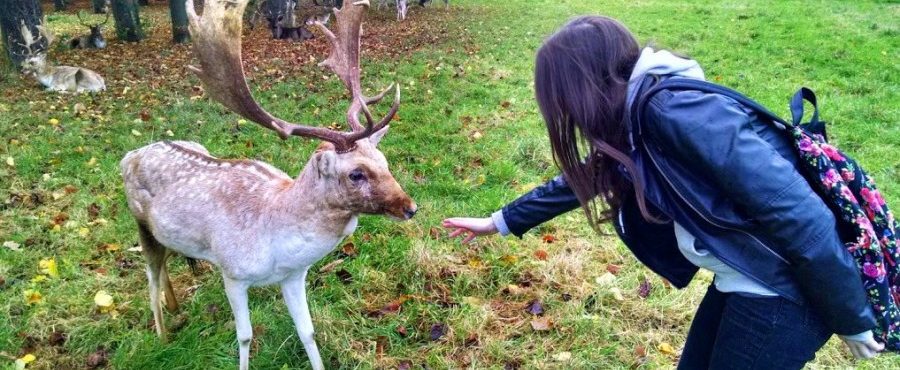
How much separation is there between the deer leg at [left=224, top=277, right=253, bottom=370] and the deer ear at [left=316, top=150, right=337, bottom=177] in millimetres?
741

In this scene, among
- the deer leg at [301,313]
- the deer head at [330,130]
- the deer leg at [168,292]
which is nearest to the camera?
the deer head at [330,130]

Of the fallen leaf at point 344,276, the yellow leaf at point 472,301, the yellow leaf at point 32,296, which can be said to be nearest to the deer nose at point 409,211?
the yellow leaf at point 472,301

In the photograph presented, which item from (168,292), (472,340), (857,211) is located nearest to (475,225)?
(472,340)

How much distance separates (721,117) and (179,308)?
3.47m

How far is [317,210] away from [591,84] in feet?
4.66

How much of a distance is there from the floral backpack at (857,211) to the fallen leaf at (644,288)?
2079mm

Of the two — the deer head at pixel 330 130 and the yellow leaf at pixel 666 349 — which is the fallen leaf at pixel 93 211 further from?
the yellow leaf at pixel 666 349

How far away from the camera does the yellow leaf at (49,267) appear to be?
4234mm

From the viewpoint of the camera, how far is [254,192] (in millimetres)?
3195

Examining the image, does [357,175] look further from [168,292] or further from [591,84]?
[168,292]

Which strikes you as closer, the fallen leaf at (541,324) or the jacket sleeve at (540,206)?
the jacket sleeve at (540,206)

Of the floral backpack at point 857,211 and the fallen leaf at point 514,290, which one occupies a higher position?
the floral backpack at point 857,211

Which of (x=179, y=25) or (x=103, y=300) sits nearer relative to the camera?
(x=103, y=300)

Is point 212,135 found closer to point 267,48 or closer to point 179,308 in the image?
point 179,308
